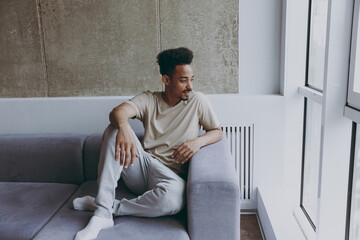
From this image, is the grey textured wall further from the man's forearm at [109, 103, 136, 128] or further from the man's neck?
the man's forearm at [109, 103, 136, 128]

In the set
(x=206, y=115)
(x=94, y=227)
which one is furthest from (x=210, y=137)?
(x=94, y=227)

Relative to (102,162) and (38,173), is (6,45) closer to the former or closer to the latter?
(38,173)

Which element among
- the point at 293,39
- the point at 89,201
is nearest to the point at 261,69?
the point at 293,39

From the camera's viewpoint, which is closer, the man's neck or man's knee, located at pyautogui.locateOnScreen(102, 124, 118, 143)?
man's knee, located at pyautogui.locateOnScreen(102, 124, 118, 143)

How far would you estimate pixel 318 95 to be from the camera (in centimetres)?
235

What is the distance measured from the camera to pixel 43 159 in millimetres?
2693

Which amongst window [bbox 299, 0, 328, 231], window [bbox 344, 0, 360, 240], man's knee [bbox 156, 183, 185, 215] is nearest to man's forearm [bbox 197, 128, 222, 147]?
man's knee [bbox 156, 183, 185, 215]

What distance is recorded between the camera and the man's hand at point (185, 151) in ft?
7.29

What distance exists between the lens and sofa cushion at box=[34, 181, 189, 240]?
1.88 metres

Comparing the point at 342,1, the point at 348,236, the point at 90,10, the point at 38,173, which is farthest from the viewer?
the point at 90,10

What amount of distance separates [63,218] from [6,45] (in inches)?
64.7

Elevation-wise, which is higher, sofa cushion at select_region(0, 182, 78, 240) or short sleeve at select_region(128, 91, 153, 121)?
short sleeve at select_region(128, 91, 153, 121)

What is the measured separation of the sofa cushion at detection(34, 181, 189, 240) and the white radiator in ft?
3.27

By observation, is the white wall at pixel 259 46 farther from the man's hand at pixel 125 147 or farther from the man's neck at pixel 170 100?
the man's hand at pixel 125 147
